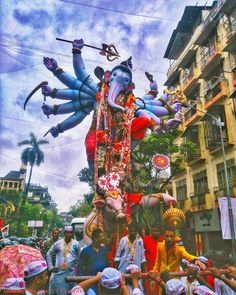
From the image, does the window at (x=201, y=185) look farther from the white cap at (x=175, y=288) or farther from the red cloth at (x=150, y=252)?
the white cap at (x=175, y=288)

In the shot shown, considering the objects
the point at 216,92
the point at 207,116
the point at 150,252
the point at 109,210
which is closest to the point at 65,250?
the point at 150,252

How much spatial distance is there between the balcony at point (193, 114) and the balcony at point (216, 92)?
0.46 metres

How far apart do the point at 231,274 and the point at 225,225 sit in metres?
7.86

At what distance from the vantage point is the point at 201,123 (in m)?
16.2

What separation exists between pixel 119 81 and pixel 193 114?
10.3m

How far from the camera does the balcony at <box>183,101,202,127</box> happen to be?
1680 centimetres

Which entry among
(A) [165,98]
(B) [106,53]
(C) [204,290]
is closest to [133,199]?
(A) [165,98]

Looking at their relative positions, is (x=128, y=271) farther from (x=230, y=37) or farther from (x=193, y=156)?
(x=230, y=37)

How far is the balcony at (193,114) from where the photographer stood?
16.8 metres

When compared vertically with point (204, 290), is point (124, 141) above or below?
above

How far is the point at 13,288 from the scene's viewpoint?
2213mm

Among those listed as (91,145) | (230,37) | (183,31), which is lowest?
(91,145)

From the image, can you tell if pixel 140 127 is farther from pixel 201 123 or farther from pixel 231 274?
pixel 201 123

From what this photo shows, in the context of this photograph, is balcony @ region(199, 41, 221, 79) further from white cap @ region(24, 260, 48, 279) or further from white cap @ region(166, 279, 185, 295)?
white cap @ region(24, 260, 48, 279)
